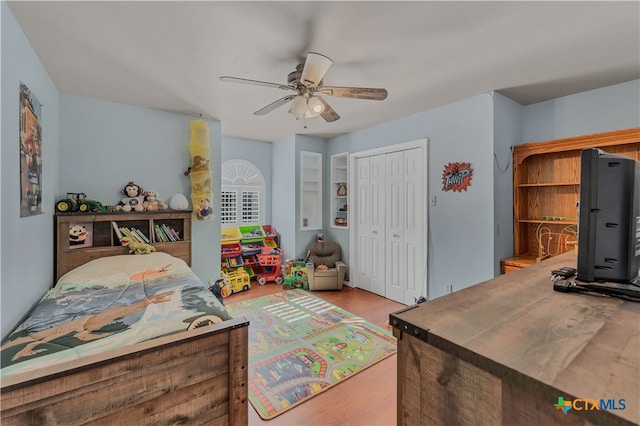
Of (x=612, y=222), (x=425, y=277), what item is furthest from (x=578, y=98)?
(x=612, y=222)

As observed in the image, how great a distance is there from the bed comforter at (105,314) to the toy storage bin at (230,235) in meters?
2.05

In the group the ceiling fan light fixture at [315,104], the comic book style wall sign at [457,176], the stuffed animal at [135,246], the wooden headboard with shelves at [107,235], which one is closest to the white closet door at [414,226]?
the comic book style wall sign at [457,176]

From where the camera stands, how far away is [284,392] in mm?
1996

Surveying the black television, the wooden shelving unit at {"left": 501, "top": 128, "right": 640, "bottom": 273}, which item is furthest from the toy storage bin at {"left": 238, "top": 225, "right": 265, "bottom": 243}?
the black television

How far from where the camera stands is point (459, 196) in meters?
3.13

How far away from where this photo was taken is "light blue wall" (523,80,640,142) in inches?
100.0

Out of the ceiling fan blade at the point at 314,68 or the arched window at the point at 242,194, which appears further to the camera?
the arched window at the point at 242,194

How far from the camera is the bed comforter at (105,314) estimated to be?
1155 mm

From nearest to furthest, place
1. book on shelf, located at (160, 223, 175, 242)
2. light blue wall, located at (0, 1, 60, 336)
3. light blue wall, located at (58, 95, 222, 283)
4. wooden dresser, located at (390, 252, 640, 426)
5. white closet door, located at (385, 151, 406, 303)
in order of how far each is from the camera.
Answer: wooden dresser, located at (390, 252, 640, 426), light blue wall, located at (0, 1, 60, 336), light blue wall, located at (58, 95, 222, 283), book on shelf, located at (160, 223, 175, 242), white closet door, located at (385, 151, 406, 303)

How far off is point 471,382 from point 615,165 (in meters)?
0.95

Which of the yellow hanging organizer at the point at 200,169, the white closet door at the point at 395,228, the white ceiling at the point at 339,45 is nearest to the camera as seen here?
the white ceiling at the point at 339,45

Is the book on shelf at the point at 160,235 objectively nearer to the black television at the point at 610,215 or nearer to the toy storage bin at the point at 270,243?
the toy storage bin at the point at 270,243

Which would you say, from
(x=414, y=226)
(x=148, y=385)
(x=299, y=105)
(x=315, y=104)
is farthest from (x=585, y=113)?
(x=148, y=385)

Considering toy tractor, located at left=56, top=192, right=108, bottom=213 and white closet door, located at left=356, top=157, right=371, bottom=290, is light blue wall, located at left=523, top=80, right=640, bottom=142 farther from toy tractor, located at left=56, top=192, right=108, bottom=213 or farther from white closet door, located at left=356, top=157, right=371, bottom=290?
toy tractor, located at left=56, top=192, right=108, bottom=213
